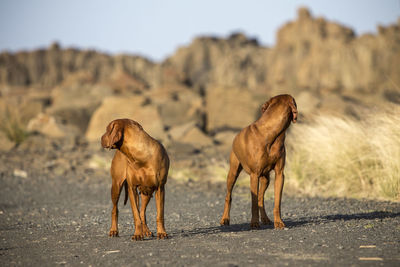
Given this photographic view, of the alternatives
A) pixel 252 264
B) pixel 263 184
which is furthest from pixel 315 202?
pixel 252 264

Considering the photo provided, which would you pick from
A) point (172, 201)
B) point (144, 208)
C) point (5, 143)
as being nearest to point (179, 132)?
point (5, 143)

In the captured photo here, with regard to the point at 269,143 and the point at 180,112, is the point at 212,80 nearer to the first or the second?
the point at 180,112

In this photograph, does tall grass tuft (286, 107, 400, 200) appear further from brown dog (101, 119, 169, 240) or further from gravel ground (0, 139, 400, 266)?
brown dog (101, 119, 169, 240)

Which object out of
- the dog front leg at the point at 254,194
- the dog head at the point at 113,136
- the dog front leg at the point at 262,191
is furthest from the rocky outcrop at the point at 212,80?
the dog head at the point at 113,136

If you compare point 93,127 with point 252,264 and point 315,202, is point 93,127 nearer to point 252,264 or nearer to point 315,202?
point 315,202

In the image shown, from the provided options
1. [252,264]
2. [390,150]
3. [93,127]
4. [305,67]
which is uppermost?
[305,67]

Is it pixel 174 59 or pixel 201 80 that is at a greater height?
pixel 174 59

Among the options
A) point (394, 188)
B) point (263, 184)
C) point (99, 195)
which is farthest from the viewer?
point (99, 195)

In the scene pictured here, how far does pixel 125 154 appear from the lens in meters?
6.01

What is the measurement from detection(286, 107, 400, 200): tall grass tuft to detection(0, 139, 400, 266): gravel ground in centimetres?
62

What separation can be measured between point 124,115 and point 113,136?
1689 centimetres

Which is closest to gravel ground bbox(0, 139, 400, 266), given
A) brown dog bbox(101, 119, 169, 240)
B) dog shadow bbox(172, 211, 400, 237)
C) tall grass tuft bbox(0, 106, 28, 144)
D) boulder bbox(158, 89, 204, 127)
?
dog shadow bbox(172, 211, 400, 237)

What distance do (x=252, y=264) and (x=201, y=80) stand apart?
100m

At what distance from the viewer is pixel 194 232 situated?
22.7 feet
